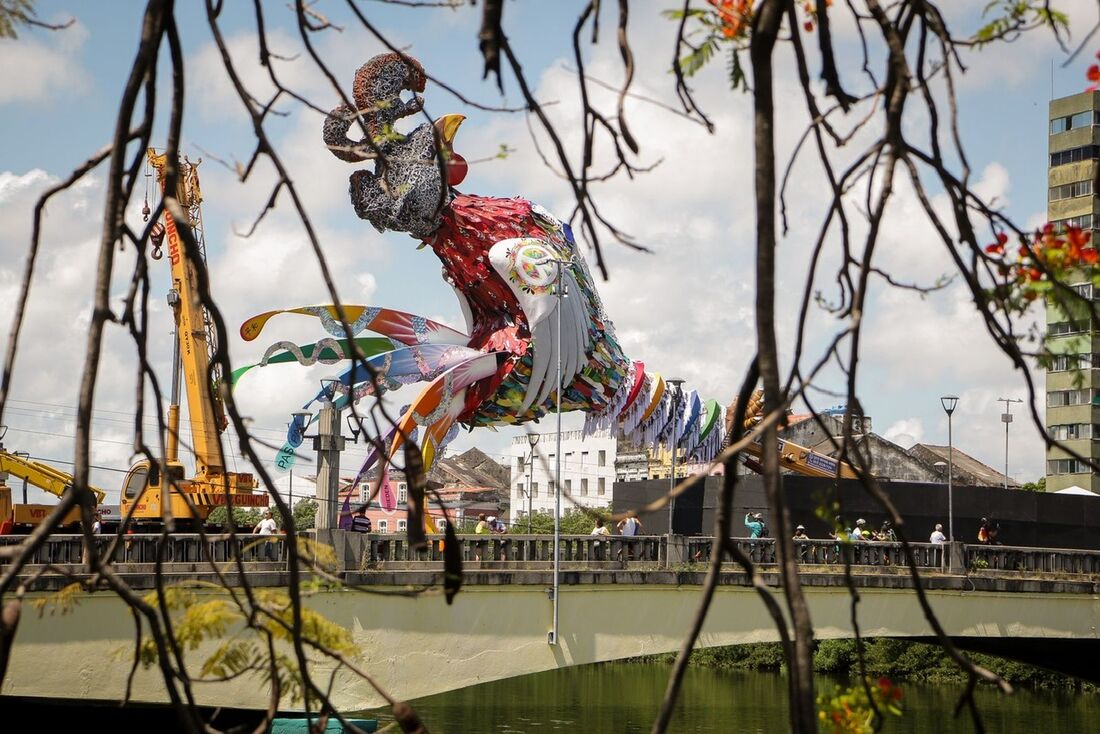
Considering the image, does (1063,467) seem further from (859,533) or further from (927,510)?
(859,533)

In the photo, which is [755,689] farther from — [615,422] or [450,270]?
[450,270]

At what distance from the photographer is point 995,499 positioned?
28016mm

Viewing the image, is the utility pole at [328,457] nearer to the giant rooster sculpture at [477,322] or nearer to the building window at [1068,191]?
the giant rooster sculpture at [477,322]

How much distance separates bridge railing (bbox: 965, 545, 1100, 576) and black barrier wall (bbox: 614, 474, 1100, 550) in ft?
6.71

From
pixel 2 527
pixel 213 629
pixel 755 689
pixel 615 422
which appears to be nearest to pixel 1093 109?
pixel 755 689

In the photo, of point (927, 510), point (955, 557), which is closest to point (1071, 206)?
point (927, 510)

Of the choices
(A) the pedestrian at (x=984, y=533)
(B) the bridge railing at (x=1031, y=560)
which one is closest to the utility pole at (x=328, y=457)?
(B) the bridge railing at (x=1031, y=560)

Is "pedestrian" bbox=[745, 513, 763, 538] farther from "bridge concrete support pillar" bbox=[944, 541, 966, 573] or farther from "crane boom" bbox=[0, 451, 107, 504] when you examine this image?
"crane boom" bbox=[0, 451, 107, 504]

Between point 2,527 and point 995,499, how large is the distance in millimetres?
17900

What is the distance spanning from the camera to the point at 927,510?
27.4 m

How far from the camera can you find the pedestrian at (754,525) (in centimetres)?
2386

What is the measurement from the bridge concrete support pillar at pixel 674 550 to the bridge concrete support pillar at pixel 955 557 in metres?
4.69

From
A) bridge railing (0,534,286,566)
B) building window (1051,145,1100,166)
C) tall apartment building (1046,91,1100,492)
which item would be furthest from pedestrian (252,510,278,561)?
building window (1051,145,1100,166)

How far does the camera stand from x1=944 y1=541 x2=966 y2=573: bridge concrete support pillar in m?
23.4
